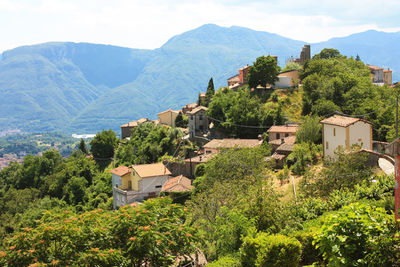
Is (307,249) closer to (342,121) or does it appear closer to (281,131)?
(342,121)

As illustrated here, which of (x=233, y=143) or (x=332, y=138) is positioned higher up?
(x=332, y=138)

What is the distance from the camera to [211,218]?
71.7ft

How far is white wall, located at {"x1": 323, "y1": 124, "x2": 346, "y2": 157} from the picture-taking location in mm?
30516

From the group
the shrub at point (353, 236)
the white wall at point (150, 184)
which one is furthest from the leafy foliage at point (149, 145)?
the shrub at point (353, 236)

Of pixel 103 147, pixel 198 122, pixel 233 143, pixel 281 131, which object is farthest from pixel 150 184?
pixel 103 147

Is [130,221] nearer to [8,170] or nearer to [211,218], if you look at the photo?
[211,218]

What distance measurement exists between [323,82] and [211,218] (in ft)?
115

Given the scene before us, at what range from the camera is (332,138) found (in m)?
31.7

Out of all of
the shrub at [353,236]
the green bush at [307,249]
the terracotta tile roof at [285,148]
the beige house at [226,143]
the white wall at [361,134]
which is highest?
the shrub at [353,236]

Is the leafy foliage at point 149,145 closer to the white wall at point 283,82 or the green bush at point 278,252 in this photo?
the white wall at point 283,82

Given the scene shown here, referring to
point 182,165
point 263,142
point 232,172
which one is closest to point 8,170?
point 182,165

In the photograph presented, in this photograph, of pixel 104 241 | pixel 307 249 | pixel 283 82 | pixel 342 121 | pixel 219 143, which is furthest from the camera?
pixel 283 82

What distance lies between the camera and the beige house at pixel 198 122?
188 feet

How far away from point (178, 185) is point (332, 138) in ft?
47.5
